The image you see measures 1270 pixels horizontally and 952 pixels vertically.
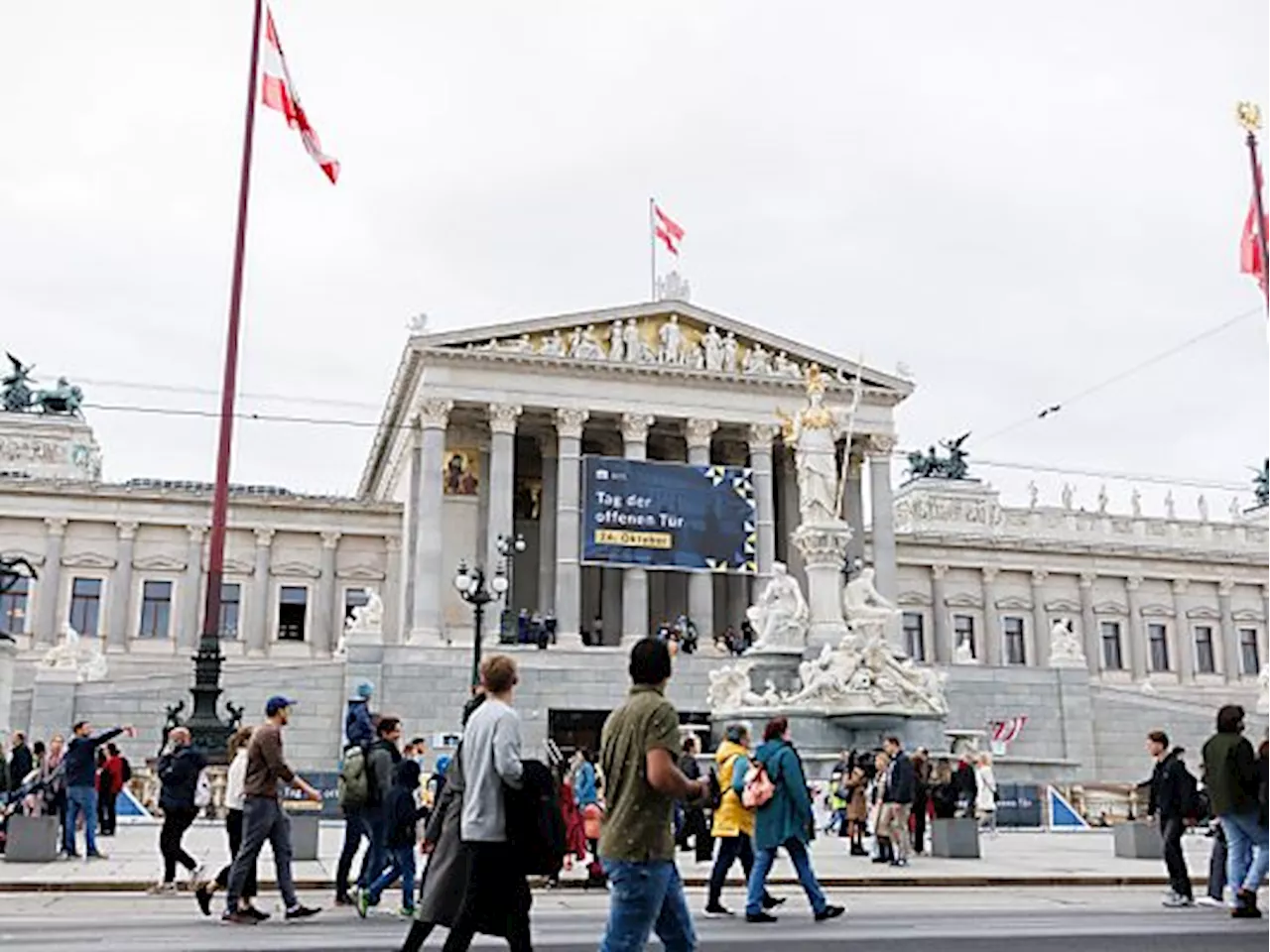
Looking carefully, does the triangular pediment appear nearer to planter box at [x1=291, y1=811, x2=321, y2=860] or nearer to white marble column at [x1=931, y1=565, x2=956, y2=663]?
white marble column at [x1=931, y1=565, x2=956, y2=663]

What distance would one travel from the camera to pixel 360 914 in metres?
12.4

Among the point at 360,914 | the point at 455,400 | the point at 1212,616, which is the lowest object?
the point at 360,914

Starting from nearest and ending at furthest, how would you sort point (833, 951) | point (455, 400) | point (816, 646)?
point (833, 951)
point (816, 646)
point (455, 400)

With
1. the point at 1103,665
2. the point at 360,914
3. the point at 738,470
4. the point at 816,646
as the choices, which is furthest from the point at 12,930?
the point at 1103,665

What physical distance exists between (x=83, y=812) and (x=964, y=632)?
199 feet

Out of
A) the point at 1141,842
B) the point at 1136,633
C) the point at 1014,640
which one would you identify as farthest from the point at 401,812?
the point at 1136,633

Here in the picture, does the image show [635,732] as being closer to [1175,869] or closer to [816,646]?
[1175,869]

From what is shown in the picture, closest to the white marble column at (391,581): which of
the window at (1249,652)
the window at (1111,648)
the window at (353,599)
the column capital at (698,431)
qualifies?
the window at (353,599)

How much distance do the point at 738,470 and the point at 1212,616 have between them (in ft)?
125

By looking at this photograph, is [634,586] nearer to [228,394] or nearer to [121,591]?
[121,591]

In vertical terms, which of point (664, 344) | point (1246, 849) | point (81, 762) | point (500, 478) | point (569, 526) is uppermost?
point (664, 344)

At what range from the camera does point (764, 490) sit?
5706cm

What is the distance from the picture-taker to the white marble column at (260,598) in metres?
63.6

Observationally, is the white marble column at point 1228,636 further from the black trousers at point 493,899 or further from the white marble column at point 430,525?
the black trousers at point 493,899
